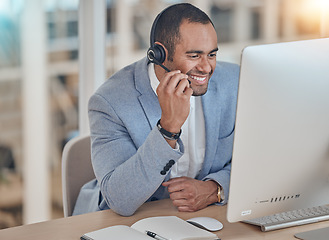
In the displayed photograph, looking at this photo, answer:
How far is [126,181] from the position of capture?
1.55 metres

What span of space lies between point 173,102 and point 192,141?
344 mm

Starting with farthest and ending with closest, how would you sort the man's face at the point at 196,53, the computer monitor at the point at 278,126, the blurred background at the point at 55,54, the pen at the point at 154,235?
the blurred background at the point at 55,54 → the man's face at the point at 196,53 → the pen at the point at 154,235 → the computer monitor at the point at 278,126

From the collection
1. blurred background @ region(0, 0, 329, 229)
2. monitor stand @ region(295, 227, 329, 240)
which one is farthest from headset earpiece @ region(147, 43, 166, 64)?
blurred background @ region(0, 0, 329, 229)

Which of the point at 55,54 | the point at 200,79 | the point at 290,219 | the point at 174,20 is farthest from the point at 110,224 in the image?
the point at 55,54

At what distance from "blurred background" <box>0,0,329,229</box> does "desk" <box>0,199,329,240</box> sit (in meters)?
1.45

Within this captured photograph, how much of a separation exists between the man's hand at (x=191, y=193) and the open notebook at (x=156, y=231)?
12cm

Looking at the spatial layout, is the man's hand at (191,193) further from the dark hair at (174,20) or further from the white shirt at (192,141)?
the dark hair at (174,20)

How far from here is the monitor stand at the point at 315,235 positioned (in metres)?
1.33

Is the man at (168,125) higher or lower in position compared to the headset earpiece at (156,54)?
lower

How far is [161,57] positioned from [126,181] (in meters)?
0.45

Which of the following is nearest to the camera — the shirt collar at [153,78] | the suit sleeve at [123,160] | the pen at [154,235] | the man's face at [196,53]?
the pen at [154,235]

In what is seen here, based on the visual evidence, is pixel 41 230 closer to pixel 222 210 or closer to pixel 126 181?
pixel 126 181

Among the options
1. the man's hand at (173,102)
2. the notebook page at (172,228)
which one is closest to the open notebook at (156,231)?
the notebook page at (172,228)

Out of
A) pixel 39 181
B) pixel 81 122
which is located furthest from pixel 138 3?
pixel 39 181
